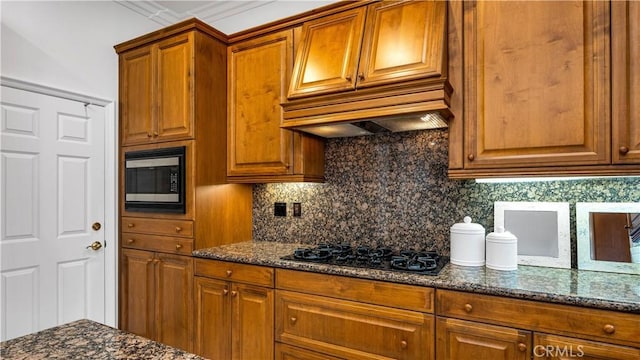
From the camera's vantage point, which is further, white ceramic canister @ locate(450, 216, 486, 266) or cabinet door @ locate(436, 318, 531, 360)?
white ceramic canister @ locate(450, 216, 486, 266)

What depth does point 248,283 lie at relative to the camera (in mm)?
2129

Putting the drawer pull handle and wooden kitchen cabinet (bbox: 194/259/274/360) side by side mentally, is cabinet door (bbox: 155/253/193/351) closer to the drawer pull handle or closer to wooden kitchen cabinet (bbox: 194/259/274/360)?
wooden kitchen cabinet (bbox: 194/259/274/360)

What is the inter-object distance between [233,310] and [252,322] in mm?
161

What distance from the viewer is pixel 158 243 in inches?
101

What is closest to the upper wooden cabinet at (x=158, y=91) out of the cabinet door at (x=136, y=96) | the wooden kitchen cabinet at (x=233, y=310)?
the cabinet door at (x=136, y=96)

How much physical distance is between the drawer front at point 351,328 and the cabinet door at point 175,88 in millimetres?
1378

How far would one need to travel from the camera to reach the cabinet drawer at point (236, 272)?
208 cm

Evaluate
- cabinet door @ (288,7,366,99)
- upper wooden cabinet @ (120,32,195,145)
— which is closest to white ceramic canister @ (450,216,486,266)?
cabinet door @ (288,7,366,99)

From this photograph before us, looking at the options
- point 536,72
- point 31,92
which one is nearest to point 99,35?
point 31,92

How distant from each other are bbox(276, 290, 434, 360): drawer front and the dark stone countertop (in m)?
0.16

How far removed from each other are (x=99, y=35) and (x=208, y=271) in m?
2.08

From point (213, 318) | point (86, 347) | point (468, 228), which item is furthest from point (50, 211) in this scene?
point (468, 228)

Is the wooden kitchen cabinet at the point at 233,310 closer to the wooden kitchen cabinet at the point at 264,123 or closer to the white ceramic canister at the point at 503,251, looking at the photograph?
the wooden kitchen cabinet at the point at 264,123

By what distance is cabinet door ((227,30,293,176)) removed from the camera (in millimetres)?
2375
